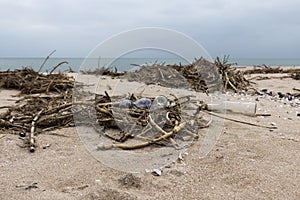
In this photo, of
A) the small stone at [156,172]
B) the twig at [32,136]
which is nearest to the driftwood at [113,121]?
the twig at [32,136]

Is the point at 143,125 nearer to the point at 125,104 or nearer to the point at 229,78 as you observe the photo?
the point at 125,104

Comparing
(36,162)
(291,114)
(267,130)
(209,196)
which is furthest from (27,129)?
(291,114)

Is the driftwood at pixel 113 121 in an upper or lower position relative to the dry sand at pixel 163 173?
upper

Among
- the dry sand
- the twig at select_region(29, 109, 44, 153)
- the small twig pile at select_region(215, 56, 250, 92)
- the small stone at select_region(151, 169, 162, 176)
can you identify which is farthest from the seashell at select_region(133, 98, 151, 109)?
the small twig pile at select_region(215, 56, 250, 92)

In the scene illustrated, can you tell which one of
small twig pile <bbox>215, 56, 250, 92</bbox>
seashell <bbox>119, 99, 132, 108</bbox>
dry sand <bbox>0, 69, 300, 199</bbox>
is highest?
small twig pile <bbox>215, 56, 250, 92</bbox>

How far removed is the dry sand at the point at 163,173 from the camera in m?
1.71

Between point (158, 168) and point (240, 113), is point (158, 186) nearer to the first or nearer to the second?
point (158, 168)

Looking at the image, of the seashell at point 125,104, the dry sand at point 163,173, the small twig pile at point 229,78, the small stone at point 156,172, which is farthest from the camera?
the small twig pile at point 229,78

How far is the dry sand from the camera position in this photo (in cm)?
171

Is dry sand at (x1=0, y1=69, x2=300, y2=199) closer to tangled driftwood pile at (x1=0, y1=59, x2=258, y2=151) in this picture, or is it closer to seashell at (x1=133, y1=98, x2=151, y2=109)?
tangled driftwood pile at (x1=0, y1=59, x2=258, y2=151)

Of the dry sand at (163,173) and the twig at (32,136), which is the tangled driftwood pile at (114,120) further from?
the dry sand at (163,173)

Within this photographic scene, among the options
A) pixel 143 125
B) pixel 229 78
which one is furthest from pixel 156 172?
pixel 229 78

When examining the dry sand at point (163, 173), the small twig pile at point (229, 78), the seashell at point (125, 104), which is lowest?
the dry sand at point (163, 173)

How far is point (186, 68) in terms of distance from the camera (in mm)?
6766
